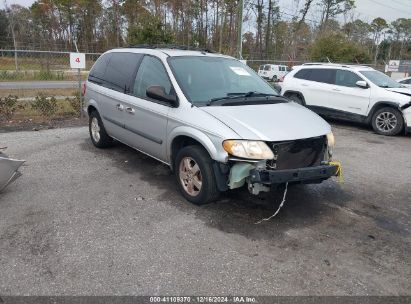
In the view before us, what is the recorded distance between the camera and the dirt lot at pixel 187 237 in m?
3.12

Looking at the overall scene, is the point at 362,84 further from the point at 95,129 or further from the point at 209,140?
the point at 209,140

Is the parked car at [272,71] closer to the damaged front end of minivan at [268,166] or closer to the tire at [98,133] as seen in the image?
the tire at [98,133]

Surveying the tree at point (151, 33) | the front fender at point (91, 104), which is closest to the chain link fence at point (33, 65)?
the tree at point (151, 33)

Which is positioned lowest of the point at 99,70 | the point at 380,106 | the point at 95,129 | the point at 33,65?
the point at 95,129

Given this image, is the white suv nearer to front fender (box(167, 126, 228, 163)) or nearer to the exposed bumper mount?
the exposed bumper mount

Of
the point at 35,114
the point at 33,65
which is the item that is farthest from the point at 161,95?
the point at 33,65

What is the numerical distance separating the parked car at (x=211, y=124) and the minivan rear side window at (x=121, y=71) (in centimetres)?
2

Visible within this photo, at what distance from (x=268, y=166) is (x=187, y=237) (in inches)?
43.4

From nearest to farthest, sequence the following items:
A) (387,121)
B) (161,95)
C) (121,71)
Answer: (161,95), (121,71), (387,121)

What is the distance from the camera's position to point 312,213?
14.8ft

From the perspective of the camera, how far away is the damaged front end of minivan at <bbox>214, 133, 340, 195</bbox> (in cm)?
391

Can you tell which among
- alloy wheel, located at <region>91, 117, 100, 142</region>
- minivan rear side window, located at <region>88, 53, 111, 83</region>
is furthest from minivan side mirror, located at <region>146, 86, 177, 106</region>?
alloy wheel, located at <region>91, 117, 100, 142</region>

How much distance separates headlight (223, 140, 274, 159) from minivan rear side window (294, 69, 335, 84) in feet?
24.1

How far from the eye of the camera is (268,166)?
398 cm
